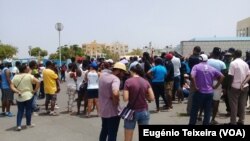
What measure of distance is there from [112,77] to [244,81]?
13.2ft

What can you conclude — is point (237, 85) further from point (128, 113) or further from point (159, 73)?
point (128, 113)

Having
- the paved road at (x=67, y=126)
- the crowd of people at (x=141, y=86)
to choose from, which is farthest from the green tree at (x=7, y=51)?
the paved road at (x=67, y=126)

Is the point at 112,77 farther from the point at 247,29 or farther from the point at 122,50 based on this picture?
the point at 122,50

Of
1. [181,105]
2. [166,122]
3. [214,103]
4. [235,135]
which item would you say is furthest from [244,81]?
[181,105]

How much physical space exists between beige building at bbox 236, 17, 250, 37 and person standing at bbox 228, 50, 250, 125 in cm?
5660

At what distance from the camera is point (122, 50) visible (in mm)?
126250

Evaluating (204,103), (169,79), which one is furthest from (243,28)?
(204,103)

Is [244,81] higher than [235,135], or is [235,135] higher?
[244,81]

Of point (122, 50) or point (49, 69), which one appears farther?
point (122, 50)

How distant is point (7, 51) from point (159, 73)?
88.8 m

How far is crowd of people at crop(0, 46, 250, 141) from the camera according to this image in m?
7.20

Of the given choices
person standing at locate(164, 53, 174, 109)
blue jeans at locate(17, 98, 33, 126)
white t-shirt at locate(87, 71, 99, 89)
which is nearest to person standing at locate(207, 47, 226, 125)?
person standing at locate(164, 53, 174, 109)

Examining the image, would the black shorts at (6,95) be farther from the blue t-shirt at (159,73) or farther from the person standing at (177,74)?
the person standing at (177,74)

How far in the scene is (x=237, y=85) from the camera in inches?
382
